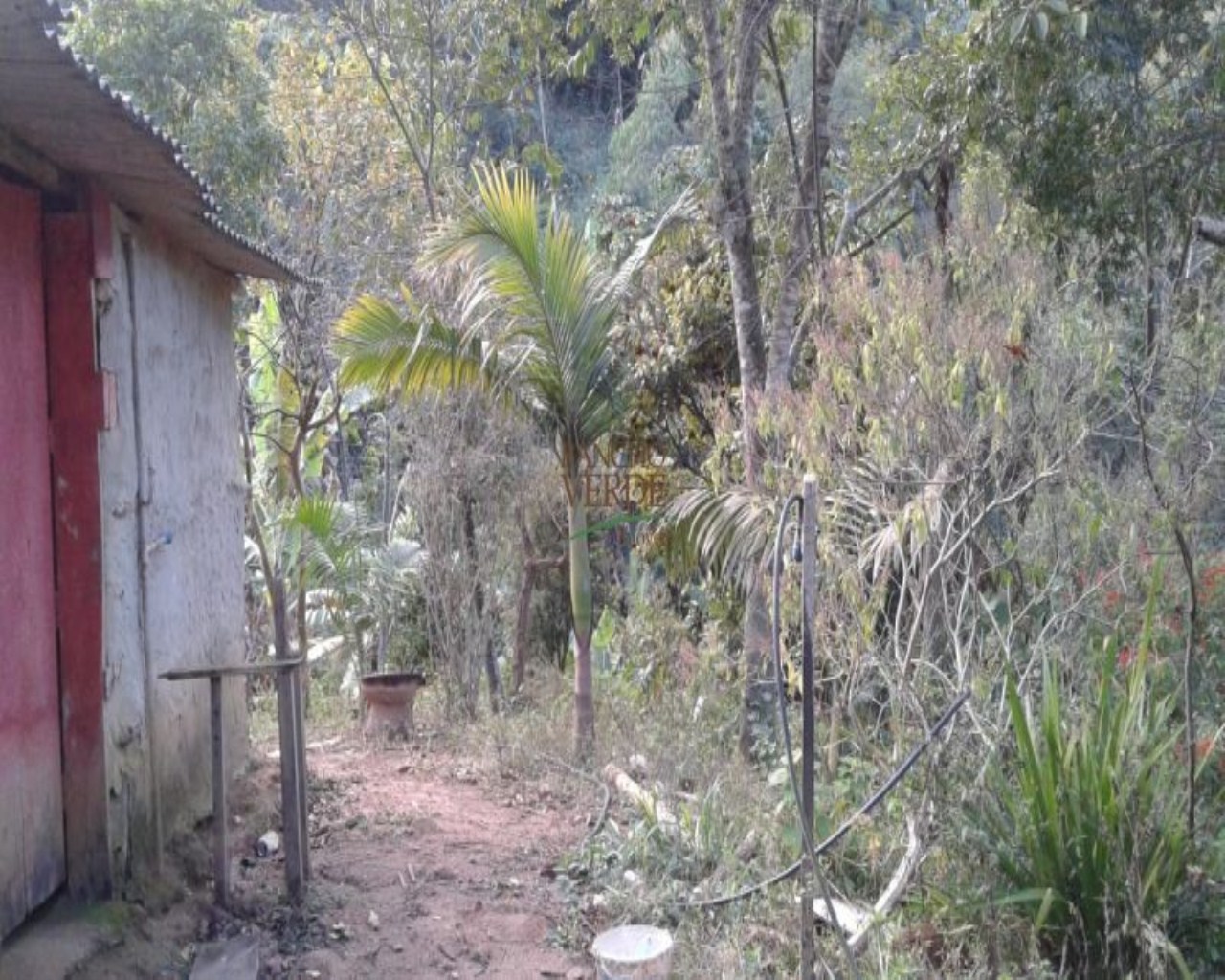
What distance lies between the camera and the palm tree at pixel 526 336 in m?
7.96

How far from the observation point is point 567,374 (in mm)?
8102

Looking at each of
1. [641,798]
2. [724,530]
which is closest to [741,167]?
[724,530]

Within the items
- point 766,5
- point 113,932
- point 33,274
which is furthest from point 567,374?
point 113,932

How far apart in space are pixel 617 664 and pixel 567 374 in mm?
2695

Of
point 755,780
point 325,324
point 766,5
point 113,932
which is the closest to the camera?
point 113,932

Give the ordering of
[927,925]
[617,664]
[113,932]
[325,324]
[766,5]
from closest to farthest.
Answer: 1. [113,932]
2. [927,925]
3. [766,5]
4. [617,664]
5. [325,324]

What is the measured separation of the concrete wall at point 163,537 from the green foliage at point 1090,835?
11.1 ft

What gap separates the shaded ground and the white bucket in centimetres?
40

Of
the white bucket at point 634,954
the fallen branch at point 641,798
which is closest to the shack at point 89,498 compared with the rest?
the white bucket at point 634,954

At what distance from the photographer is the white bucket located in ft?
15.5

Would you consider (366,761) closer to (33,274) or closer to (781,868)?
(781,868)

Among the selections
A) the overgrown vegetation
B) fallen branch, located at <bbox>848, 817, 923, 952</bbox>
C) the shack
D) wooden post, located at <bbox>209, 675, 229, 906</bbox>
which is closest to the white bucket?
the overgrown vegetation

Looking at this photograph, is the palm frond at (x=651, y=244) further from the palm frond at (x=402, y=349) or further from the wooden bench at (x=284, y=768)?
the wooden bench at (x=284, y=768)

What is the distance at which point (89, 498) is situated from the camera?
15.8 ft
